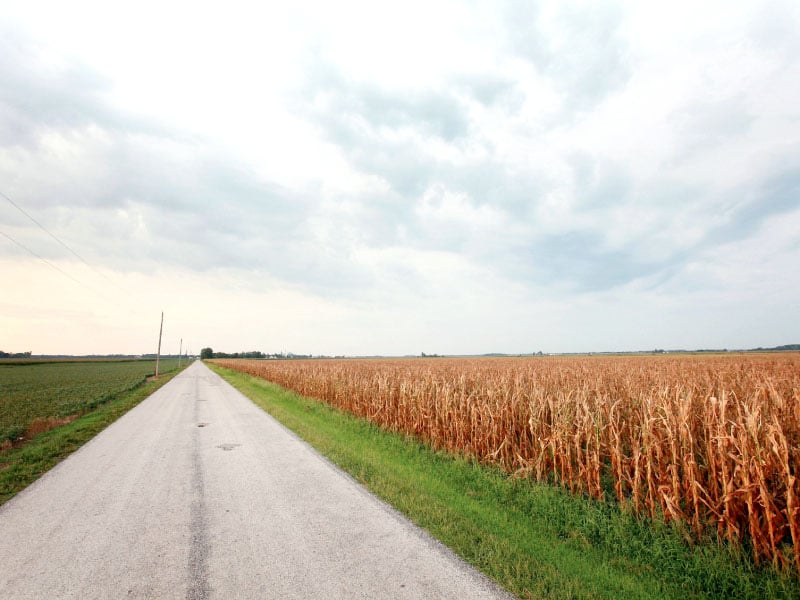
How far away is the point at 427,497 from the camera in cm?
619

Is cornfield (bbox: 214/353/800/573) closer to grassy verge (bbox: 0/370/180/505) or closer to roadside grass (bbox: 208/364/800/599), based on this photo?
roadside grass (bbox: 208/364/800/599)

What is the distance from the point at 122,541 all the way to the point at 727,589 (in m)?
6.85

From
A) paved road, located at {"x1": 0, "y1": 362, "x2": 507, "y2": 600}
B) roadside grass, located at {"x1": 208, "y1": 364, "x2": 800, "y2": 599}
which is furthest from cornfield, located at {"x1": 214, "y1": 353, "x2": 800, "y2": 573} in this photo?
paved road, located at {"x1": 0, "y1": 362, "x2": 507, "y2": 600}

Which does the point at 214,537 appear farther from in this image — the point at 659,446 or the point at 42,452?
the point at 42,452

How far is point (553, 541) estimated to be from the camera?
4.84m

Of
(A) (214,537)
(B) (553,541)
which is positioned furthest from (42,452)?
(B) (553,541)

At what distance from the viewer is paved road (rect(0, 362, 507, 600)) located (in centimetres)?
371

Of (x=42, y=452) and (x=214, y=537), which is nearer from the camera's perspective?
(x=214, y=537)

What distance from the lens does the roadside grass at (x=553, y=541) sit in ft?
12.7

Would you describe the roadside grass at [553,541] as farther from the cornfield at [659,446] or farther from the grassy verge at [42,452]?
the grassy verge at [42,452]

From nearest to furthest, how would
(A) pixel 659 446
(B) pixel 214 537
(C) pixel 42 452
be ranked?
(B) pixel 214 537 < (A) pixel 659 446 < (C) pixel 42 452

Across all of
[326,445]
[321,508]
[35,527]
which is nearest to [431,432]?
[326,445]

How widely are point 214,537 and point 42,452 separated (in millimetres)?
8155

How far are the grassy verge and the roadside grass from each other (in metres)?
6.18
